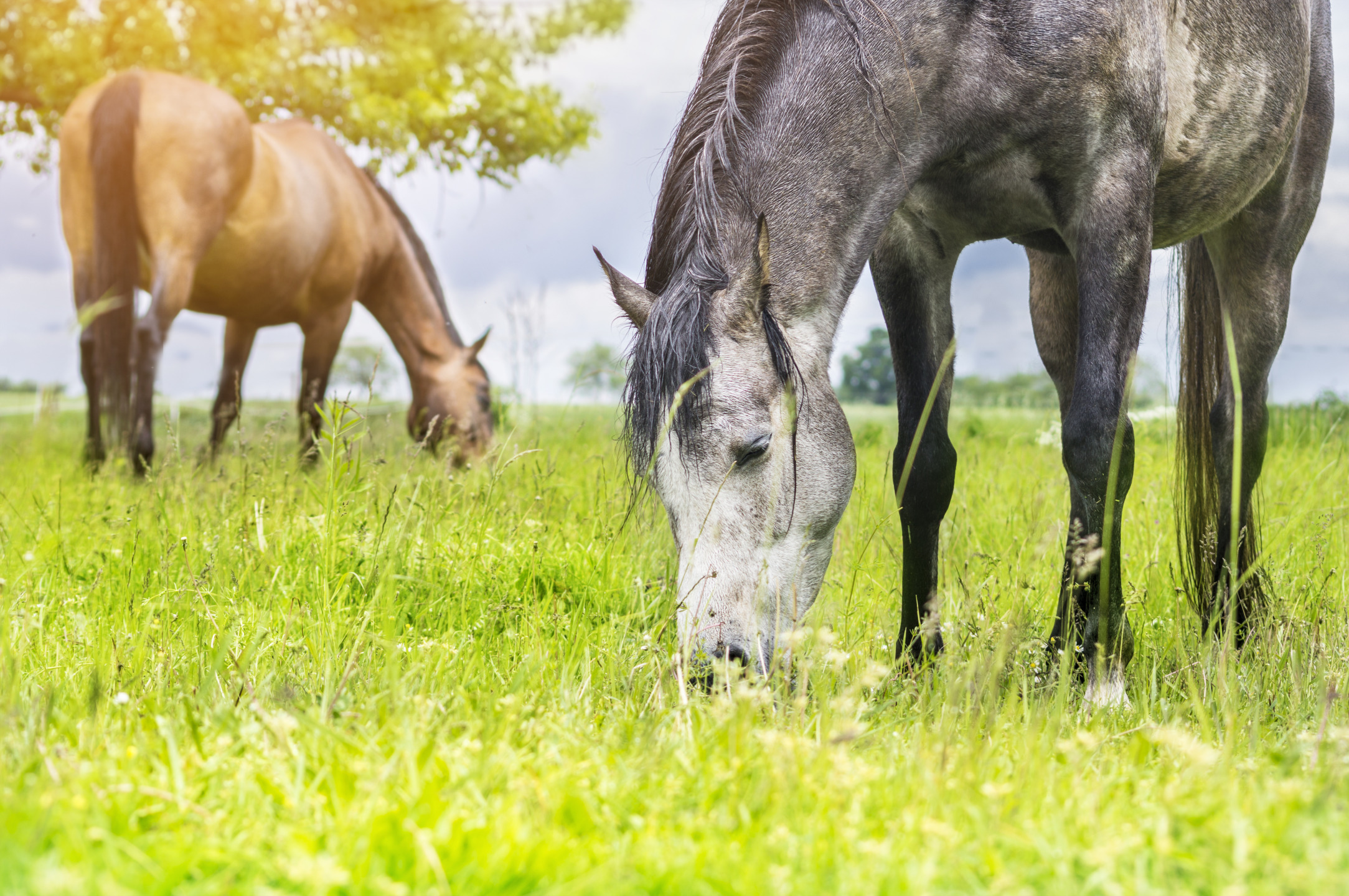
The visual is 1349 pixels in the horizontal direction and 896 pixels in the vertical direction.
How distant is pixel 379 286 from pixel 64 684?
6517 millimetres

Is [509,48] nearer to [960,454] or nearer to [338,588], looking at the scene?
[960,454]

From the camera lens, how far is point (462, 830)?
1189 millimetres

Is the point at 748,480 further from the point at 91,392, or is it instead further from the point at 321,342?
the point at 321,342

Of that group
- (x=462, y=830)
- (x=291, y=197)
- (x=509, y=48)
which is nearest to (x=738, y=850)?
(x=462, y=830)

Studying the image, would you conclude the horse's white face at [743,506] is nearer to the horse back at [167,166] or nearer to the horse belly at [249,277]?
the horse back at [167,166]

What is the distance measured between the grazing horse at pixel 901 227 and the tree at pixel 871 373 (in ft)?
8.96

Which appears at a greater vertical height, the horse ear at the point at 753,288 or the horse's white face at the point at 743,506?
the horse ear at the point at 753,288

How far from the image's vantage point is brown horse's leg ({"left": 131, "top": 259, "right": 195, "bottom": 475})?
535 cm

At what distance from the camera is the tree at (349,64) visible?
9.75 m

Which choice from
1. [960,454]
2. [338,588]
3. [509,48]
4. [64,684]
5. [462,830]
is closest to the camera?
[462,830]

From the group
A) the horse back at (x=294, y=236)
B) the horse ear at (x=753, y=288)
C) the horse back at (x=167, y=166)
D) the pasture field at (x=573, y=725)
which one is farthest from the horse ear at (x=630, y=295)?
the horse back at (x=294, y=236)

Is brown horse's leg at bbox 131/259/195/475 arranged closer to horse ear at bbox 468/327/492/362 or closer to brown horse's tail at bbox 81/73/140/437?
brown horse's tail at bbox 81/73/140/437

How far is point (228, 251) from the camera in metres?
6.48

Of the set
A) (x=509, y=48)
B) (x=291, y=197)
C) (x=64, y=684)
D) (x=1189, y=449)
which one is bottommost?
(x=64, y=684)
